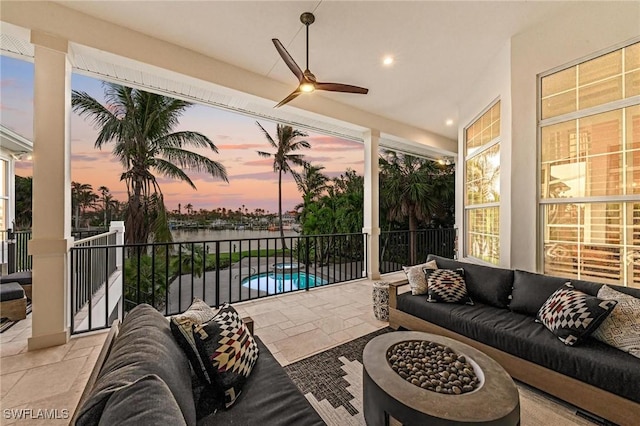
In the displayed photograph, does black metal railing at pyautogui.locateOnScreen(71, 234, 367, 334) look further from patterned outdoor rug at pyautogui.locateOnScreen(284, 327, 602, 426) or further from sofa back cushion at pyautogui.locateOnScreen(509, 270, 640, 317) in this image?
sofa back cushion at pyautogui.locateOnScreen(509, 270, 640, 317)

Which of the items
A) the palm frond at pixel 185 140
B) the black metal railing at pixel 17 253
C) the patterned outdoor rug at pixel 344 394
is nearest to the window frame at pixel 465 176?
the patterned outdoor rug at pixel 344 394

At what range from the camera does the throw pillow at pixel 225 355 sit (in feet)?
4.27

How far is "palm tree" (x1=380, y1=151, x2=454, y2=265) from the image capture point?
24.1 ft

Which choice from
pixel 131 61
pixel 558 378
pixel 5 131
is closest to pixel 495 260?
pixel 558 378

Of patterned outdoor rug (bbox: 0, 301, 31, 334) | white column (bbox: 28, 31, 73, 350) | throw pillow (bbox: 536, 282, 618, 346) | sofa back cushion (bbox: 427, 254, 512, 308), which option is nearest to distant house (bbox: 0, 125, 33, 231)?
patterned outdoor rug (bbox: 0, 301, 31, 334)

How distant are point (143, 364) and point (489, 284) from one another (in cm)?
284

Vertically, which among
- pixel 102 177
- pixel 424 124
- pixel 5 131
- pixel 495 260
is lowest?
pixel 495 260

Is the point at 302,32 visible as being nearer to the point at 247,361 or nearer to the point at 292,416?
the point at 247,361

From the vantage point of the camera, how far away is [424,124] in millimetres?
5816

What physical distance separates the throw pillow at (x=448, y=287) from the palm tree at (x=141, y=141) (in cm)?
604

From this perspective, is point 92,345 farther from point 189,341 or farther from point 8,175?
point 8,175

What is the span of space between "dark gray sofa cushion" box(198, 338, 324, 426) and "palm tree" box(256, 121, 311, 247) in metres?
9.01

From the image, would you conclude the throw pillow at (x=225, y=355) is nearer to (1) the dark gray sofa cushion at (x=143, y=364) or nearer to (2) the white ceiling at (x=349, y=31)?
(1) the dark gray sofa cushion at (x=143, y=364)

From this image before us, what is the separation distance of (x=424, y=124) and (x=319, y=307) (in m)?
4.53
